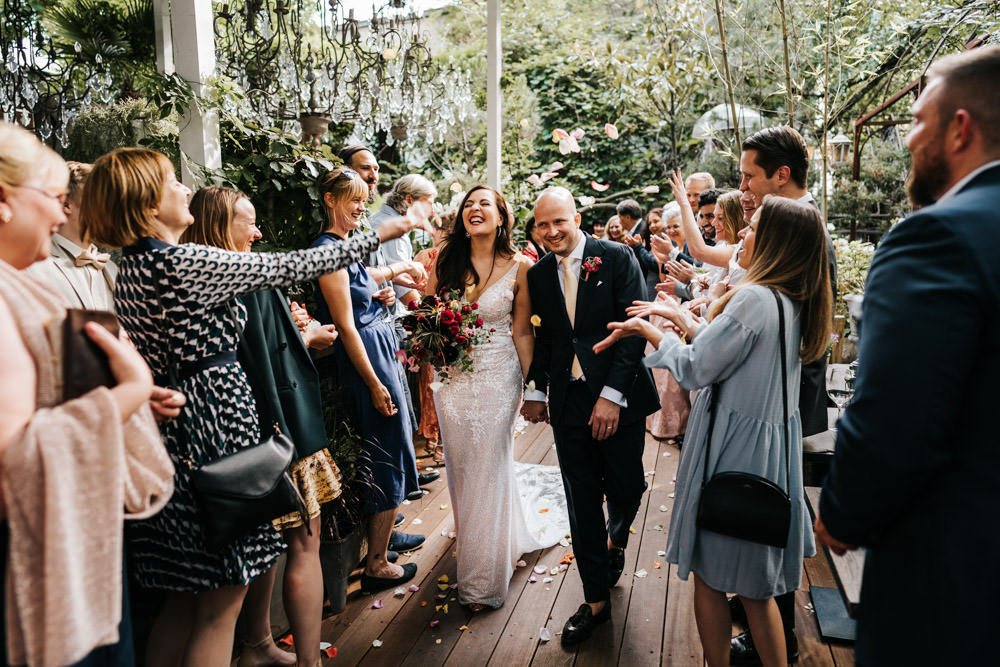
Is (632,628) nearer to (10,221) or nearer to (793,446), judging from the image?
(793,446)

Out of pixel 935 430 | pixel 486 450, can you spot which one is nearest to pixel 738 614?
pixel 486 450

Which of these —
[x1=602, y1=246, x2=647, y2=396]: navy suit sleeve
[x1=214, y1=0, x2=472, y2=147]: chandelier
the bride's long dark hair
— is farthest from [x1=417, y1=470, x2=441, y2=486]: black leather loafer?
[x1=214, y1=0, x2=472, y2=147]: chandelier

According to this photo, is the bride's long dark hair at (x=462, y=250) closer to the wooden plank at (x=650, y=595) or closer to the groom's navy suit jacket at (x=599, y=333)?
the groom's navy suit jacket at (x=599, y=333)

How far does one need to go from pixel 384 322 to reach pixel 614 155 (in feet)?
28.6

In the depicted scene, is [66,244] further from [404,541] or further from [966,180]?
[966,180]

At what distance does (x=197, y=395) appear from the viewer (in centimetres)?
188

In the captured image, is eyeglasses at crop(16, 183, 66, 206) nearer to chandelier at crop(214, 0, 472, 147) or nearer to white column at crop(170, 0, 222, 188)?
white column at crop(170, 0, 222, 188)

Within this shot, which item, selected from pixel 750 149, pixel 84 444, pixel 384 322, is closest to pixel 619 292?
pixel 750 149

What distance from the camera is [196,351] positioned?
73.5 inches

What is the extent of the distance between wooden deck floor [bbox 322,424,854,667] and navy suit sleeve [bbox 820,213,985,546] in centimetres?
166

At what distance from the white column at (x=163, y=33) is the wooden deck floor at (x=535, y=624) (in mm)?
2863

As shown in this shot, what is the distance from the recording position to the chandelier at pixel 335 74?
4703 millimetres

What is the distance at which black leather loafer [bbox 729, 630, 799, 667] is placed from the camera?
2.57 meters

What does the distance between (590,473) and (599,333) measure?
0.60 m
